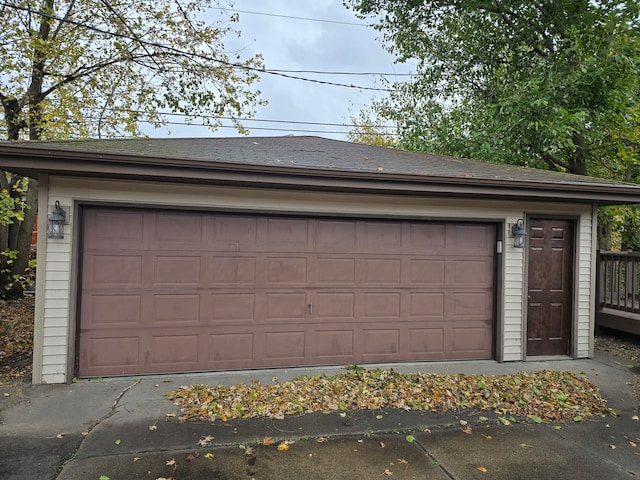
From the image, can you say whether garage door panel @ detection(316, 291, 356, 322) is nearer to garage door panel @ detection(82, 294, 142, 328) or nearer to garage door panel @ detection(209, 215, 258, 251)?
garage door panel @ detection(209, 215, 258, 251)

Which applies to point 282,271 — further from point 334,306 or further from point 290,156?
point 290,156

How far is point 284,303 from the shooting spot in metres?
A: 5.75

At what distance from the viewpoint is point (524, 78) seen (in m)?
11.0

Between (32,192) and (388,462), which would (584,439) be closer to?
(388,462)

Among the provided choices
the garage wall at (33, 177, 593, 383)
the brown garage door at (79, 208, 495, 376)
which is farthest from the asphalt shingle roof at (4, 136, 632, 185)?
the brown garage door at (79, 208, 495, 376)

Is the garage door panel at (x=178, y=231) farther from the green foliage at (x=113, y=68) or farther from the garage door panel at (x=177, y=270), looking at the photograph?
the green foliage at (x=113, y=68)

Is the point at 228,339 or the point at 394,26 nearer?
the point at 228,339

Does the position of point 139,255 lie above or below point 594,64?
below

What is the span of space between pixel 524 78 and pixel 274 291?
9.36 m

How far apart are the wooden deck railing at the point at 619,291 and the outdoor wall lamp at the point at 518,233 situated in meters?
2.96

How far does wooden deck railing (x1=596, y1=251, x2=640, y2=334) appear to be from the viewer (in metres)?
7.53

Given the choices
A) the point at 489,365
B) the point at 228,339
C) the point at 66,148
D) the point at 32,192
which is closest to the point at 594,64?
the point at 489,365

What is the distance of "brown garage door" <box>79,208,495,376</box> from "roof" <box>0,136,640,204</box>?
0.71 metres

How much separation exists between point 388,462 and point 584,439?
194cm
